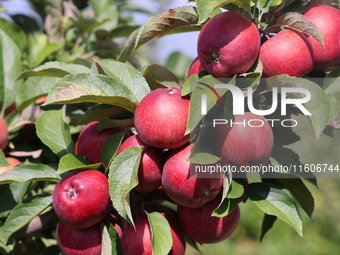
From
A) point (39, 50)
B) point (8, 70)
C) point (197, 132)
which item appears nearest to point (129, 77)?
point (197, 132)

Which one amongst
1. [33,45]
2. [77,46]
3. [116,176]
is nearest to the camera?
[116,176]

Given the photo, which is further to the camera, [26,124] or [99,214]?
[26,124]

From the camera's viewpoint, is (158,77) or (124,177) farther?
(158,77)

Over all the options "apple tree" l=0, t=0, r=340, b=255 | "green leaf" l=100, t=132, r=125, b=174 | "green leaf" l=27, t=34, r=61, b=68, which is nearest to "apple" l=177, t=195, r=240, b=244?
"apple tree" l=0, t=0, r=340, b=255

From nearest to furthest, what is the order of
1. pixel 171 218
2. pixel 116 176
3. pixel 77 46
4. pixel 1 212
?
pixel 116 176 < pixel 171 218 < pixel 1 212 < pixel 77 46

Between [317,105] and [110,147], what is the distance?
1.46 ft

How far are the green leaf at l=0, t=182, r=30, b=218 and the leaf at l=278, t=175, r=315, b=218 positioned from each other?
0.70 m

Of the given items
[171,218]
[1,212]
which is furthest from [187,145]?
[1,212]

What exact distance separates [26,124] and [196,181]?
743 mm

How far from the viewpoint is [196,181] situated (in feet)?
2.02

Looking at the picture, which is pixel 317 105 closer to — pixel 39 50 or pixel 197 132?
pixel 197 132

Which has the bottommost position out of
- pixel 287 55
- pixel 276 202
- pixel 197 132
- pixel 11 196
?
pixel 11 196

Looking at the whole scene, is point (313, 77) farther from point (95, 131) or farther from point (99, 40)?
point (99, 40)

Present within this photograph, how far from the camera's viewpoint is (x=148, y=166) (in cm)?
65
